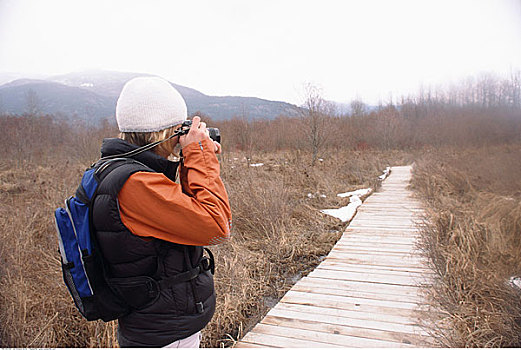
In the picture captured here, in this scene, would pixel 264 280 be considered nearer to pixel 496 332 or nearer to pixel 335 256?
pixel 335 256

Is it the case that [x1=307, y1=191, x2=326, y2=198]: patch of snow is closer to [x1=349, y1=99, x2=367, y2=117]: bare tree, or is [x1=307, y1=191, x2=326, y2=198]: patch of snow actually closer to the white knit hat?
the white knit hat

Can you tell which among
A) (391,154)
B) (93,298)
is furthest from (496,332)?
(391,154)

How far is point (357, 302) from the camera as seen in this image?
3.03 metres

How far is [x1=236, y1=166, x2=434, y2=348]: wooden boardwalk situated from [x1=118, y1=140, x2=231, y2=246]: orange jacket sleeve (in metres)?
1.55

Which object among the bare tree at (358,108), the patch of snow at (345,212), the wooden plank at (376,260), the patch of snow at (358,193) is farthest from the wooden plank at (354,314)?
the bare tree at (358,108)

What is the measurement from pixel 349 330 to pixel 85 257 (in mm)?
2038

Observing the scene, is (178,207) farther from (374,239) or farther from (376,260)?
(374,239)

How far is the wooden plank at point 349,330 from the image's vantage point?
2379mm

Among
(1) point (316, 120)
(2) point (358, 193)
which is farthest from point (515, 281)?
(1) point (316, 120)

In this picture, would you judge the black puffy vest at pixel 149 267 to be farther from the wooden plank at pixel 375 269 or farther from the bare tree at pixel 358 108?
the bare tree at pixel 358 108

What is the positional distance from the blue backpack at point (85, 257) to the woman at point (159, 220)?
41mm

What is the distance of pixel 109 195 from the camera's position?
112 centimetres

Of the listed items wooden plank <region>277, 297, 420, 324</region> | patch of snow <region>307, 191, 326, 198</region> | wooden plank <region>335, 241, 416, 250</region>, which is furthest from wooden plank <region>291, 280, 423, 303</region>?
patch of snow <region>307, 191, 326, 198</region>

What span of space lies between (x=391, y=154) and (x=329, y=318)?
1917 cm
